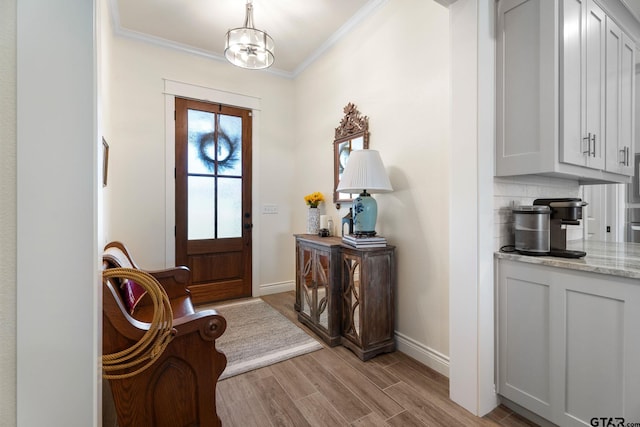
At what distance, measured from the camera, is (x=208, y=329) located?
4.46 ft

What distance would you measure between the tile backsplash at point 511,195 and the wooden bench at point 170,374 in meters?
1.67

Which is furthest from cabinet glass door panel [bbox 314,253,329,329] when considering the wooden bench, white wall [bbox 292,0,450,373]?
the wooden bench

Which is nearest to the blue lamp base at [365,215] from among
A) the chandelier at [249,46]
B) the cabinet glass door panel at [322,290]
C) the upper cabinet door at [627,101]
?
the cabinet glass door panel at [322,290]

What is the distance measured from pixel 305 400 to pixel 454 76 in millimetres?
2148

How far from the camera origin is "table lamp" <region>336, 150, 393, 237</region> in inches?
86.4

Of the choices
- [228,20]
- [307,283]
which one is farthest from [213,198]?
[228,20]

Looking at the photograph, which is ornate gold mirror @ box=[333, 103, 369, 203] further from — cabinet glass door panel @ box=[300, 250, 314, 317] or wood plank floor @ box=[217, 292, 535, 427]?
wood plank floor @ box=[217, 292, 535, 427]

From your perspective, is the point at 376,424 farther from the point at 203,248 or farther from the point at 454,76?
the point at 203,248

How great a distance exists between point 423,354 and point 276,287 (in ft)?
7.25

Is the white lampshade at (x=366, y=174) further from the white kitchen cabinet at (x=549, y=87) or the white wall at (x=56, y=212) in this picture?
the white wall at (x=56, y=212)

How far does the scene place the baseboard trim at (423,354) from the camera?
1.98m

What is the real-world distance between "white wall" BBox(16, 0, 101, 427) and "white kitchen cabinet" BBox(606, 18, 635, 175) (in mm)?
2722

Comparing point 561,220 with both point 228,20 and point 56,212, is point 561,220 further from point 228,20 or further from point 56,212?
point 228,20

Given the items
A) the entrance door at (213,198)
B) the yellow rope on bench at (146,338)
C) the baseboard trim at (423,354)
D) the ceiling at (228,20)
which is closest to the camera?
the yellow rope on bench at (146,338)
